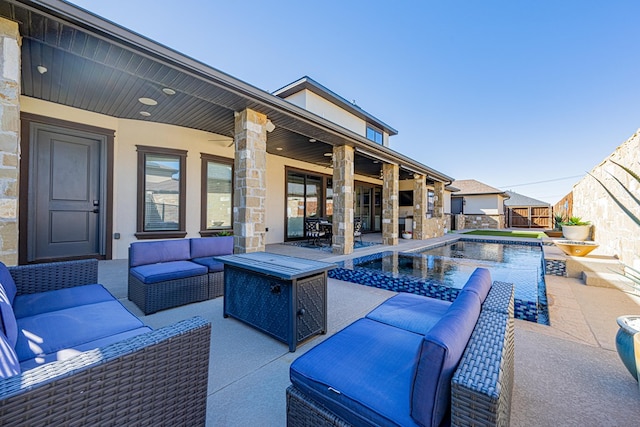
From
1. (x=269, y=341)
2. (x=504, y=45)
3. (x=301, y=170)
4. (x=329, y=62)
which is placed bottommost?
(x=269, y=341)

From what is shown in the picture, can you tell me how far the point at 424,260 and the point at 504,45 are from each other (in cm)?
738

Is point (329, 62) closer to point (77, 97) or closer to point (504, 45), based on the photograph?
point (504, 45)

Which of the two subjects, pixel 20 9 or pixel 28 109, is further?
pixel 28 109

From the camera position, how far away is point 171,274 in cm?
300

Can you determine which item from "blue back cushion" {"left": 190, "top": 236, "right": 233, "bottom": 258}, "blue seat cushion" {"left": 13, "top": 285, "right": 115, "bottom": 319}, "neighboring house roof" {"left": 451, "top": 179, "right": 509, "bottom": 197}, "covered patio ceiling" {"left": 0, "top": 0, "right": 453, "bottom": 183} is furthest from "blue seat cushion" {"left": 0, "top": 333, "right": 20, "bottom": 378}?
"neighboring house roof" {"left": 451, "top": 179, "right": 509, "bottom": 197}

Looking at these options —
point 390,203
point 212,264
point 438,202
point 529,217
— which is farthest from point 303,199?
point 529,217

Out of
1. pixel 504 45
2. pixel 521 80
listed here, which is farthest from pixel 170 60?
pixel 521 80

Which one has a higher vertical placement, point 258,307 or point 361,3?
point 361,3

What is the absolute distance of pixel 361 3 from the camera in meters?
6.67

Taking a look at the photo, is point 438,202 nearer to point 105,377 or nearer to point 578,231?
point 578,231

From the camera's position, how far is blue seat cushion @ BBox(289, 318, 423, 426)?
1.03m

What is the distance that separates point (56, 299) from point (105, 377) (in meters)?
1.90

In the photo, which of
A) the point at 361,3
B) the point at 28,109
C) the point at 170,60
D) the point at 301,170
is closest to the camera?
the point at 170,60

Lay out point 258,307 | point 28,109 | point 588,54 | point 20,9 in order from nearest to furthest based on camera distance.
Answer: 1. point 20,9
2. point 258,307
3. point 28,109
4. point 588,54
